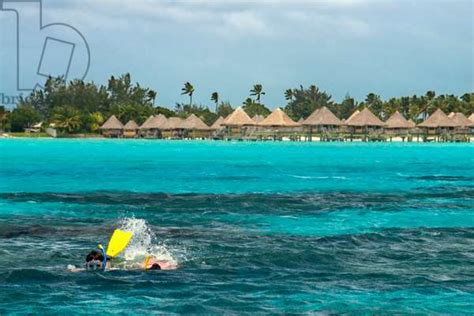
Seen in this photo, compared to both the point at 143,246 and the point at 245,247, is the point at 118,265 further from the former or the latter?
the point at 245,247

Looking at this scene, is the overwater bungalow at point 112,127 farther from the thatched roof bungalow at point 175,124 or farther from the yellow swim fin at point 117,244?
the yellow swim fin at point 117,244

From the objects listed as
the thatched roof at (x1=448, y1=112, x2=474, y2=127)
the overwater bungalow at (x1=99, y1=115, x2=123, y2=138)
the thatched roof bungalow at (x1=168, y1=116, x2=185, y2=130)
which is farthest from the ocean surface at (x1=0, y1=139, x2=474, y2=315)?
the overwater bungalow at (x1=99, y1=115, x2=123, y2=138)

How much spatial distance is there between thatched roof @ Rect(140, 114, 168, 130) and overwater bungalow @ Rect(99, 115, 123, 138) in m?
4.86

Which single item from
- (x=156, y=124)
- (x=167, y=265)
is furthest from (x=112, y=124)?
(x=167, y=265)

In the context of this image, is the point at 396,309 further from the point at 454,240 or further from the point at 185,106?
the point at 185,106

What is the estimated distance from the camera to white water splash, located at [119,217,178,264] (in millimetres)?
18719

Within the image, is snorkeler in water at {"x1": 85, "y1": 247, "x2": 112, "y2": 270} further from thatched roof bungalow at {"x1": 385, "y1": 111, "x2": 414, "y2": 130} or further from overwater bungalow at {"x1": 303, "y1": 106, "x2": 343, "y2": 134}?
thatched roof bungalow at {"x1": 385, "y1": 111, "x2": 414, "y2": 130}

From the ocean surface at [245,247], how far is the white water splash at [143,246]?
0.20ft

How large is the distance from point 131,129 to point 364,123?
4848 cm

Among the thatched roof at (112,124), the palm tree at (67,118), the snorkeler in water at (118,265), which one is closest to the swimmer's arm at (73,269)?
the snorkeler in water at (118,265)

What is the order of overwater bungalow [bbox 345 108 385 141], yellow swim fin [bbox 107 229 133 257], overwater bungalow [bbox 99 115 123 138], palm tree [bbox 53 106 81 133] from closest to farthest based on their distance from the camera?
yellow swim fin [bbox 107 229 133 257]
overwater bungalow [bbox 345 108 385 141]
palm tree [bbox 53 106 81 133]
overwater bungalow [bbox 99 115 123 138]

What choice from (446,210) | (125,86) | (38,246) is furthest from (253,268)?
(125,86)

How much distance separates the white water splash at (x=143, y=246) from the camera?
18.7 metres

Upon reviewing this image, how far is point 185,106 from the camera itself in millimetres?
181875
